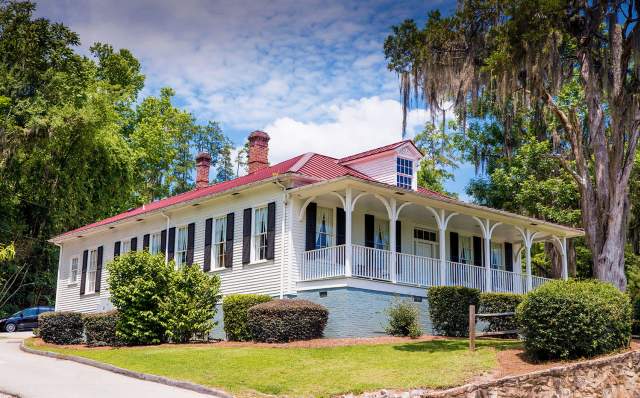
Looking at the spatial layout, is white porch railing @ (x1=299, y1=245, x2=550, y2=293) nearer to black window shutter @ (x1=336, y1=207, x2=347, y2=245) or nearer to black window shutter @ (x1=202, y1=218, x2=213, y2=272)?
black window shutter @ (x1=336, y1=207, x2=347, y2=245)

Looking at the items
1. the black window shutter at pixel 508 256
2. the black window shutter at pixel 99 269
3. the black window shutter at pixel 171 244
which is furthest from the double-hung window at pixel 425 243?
the black window shutter at pixel 99 269

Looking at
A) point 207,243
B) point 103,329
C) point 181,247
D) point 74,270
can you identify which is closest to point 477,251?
point 207,243

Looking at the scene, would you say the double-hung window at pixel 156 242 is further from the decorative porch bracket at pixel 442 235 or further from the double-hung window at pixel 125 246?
the decorative porch bracket at pixel 442 235

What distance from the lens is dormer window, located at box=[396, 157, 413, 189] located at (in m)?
23.8

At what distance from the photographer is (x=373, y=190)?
19984 millimetres

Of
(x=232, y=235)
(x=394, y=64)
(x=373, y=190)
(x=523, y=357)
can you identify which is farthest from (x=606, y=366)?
(x=232, y=235)

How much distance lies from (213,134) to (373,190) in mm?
43739

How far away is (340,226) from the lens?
2198cm

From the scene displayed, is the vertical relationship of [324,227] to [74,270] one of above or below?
above

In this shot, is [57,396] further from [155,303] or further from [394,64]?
[394,64]

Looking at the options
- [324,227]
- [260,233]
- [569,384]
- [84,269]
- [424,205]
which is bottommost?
[569,384]

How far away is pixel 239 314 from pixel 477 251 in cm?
1017

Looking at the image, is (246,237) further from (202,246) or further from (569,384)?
(569,384)

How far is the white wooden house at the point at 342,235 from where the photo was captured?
65.3ft
